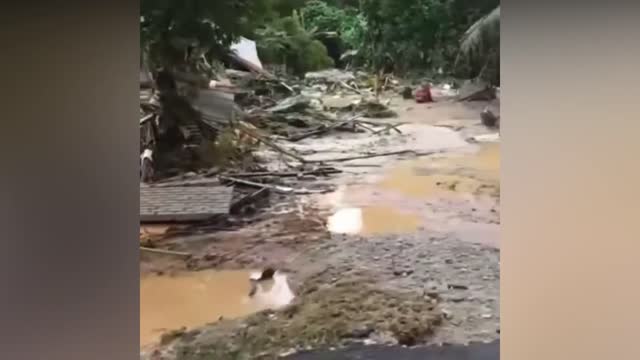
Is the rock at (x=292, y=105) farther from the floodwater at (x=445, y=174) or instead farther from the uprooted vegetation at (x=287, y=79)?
the floodwater at (x=445, y=174)

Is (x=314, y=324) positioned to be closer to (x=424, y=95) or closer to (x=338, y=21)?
(x=424, y=95)

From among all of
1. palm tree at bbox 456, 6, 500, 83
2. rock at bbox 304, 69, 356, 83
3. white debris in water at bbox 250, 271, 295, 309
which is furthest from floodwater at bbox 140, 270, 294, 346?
palm tree at bbox 456, 6, 500, 83

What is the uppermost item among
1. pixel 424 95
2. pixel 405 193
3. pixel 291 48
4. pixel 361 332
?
pixel 291 48

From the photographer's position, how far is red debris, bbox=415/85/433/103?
1.97 m

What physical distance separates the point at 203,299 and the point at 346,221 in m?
0.45

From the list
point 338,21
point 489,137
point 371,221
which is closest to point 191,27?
point 338,21

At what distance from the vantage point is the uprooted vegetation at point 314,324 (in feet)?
6.37

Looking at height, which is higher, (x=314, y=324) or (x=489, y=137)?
(x=489, y=137)

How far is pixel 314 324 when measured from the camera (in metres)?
1.95

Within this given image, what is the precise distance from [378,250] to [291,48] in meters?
0.62

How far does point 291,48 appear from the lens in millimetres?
1979

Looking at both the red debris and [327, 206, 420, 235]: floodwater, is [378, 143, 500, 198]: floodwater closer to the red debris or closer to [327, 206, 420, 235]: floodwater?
[327, 206, 420, 235]: floodwater
